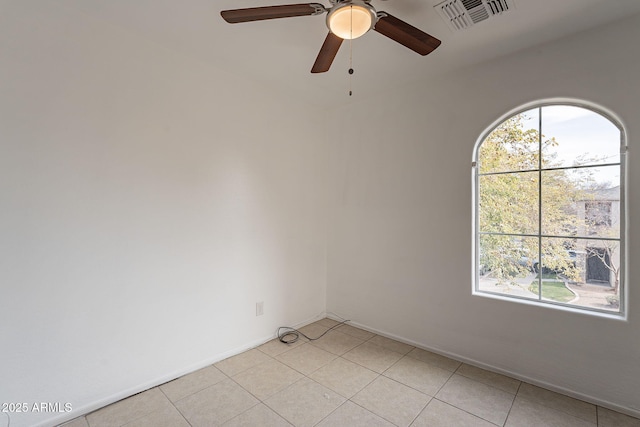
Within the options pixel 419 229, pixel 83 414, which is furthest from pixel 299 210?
pixel 83 414

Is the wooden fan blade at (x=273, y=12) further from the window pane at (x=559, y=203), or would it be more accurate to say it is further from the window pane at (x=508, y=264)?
the window pane at (x=508, y=264)

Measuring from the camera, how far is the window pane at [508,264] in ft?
7.11

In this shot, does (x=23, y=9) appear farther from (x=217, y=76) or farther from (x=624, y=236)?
(x=624, y=236)

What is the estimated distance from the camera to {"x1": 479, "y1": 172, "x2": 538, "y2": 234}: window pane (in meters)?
2.17

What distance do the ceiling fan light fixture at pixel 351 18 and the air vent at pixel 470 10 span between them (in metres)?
0.62

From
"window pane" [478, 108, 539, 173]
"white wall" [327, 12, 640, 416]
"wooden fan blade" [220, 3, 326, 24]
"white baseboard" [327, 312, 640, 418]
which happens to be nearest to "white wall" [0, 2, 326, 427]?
"white wall" [327, 12, 640, 416]

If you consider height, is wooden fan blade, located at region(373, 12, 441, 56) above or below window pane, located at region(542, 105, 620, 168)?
above

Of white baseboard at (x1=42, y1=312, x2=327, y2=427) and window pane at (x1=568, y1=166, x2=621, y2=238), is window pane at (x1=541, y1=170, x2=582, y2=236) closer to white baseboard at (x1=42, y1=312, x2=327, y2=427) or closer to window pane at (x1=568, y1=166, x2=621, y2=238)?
window pane at (x1=568, y1=166, x2=621, y2=238)

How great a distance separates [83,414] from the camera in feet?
5.73

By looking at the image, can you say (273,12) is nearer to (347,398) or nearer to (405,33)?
(405,33)

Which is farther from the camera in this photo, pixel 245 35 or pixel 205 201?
pixel 205 201

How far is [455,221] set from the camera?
243 centimetres

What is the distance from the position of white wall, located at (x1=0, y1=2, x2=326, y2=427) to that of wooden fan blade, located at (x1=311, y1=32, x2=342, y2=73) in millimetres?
1083

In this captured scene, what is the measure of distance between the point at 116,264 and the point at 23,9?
155 centimetres
